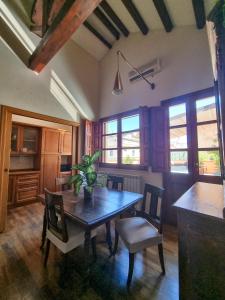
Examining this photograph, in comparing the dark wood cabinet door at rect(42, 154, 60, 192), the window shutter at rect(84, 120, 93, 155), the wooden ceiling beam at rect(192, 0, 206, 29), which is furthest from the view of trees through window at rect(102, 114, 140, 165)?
the wooden ceiling beam at rect(192, 0, 206, 29)

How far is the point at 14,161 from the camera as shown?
4.27m

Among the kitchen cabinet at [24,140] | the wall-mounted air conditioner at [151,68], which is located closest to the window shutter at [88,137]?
the kitchen cabinet at [24,140]

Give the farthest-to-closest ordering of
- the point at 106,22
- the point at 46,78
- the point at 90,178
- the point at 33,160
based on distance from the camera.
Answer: the point at 33,160 → the point at 106,22 → the point at 46,78 → the point at 90,178

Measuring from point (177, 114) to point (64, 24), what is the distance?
2391 mm

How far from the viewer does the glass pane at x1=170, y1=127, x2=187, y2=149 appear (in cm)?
286

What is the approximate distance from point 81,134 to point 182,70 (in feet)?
9.28

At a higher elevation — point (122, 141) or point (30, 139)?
point (30, 139)

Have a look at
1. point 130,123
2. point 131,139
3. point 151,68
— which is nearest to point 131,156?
point 131,139

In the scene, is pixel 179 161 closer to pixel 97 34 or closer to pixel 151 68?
pixel 151 68

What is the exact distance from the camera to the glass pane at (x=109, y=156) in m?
4.12

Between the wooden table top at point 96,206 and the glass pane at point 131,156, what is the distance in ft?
4.85

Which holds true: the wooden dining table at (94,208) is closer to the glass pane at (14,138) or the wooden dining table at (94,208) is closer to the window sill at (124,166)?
the window sill at (124,166)

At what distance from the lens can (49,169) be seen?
4.48 meters

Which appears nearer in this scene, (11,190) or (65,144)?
(11,190)
